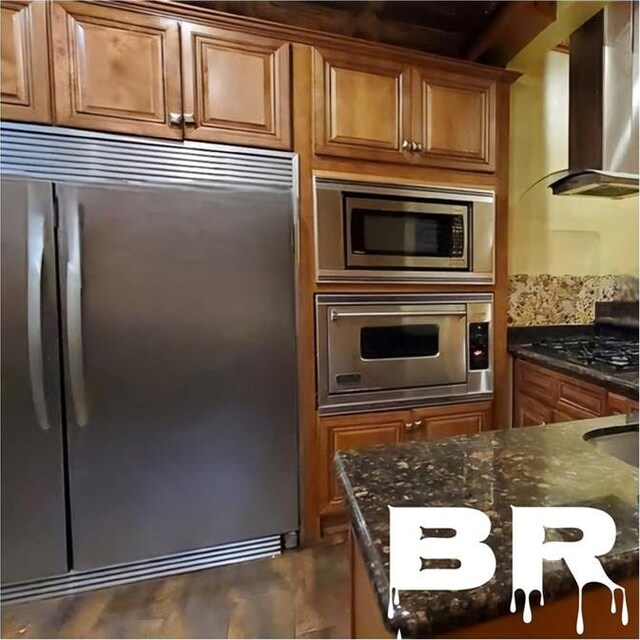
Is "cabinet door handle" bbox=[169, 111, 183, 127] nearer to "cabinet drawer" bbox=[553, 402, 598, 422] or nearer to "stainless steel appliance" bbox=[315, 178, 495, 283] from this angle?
"stainless steel appliance" bbox=[315, 178, 495, 283]

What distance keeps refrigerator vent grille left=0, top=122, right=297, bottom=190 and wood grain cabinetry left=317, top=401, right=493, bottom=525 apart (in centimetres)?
110

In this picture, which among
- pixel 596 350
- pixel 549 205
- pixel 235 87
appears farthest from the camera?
pixel 549 205

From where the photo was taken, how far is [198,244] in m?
1.70

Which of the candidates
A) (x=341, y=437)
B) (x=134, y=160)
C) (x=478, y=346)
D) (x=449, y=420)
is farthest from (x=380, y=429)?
(x=134, y=160)

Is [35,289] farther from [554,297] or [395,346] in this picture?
[554,297]

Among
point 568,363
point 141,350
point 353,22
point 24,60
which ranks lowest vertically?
point 568,363

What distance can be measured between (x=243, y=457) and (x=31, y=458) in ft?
2.51

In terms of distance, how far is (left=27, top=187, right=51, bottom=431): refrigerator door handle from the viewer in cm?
149

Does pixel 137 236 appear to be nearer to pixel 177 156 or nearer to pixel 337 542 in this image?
pixel 177 156

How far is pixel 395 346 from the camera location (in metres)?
2.03

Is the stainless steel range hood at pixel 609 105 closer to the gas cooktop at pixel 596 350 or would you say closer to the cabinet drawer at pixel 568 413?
the gas cooktop at pixel 596 350

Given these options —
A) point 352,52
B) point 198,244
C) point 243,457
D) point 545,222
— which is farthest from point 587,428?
point 545,222

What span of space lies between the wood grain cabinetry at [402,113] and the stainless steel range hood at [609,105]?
43 cm

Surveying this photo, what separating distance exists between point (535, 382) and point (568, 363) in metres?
0.27
